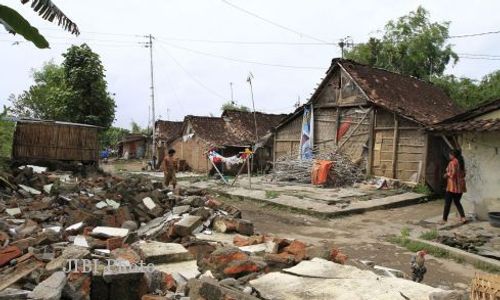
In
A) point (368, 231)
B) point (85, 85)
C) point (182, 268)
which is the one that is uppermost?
point (85, 85)

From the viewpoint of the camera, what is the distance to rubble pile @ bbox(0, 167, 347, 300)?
14.0ft

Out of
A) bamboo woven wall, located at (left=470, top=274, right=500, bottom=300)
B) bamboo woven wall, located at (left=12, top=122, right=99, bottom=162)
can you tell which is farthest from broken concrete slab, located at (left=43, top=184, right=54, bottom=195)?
bamboo woven wall, located at (left=470, top=274, right=500, bottom=300)

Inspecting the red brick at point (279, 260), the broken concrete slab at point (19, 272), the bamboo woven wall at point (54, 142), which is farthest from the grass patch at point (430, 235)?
the bamboo woven wall at point (54, 142)

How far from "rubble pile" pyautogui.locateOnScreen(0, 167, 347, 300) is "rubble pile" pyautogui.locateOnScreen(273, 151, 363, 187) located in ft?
28.8

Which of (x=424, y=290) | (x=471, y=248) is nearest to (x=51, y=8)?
(x=424, y=290)

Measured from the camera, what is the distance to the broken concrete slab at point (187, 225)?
7559 mm

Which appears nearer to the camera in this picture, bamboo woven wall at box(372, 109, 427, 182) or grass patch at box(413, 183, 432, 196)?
grass patch at box(413, 183, 432, 196)

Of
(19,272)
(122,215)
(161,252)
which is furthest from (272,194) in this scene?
(19,272)

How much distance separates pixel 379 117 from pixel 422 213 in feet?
19.1

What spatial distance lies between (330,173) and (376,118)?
288 cm

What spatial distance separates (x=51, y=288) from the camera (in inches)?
153

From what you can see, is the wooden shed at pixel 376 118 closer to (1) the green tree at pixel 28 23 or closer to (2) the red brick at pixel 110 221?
(2) the red brick at pixel 110 221

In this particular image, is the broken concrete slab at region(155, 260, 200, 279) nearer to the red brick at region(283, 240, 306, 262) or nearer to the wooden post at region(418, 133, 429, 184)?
the red brick at region(283, 240, 306, 262)

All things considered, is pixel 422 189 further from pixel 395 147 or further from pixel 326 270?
pixel 326 270
